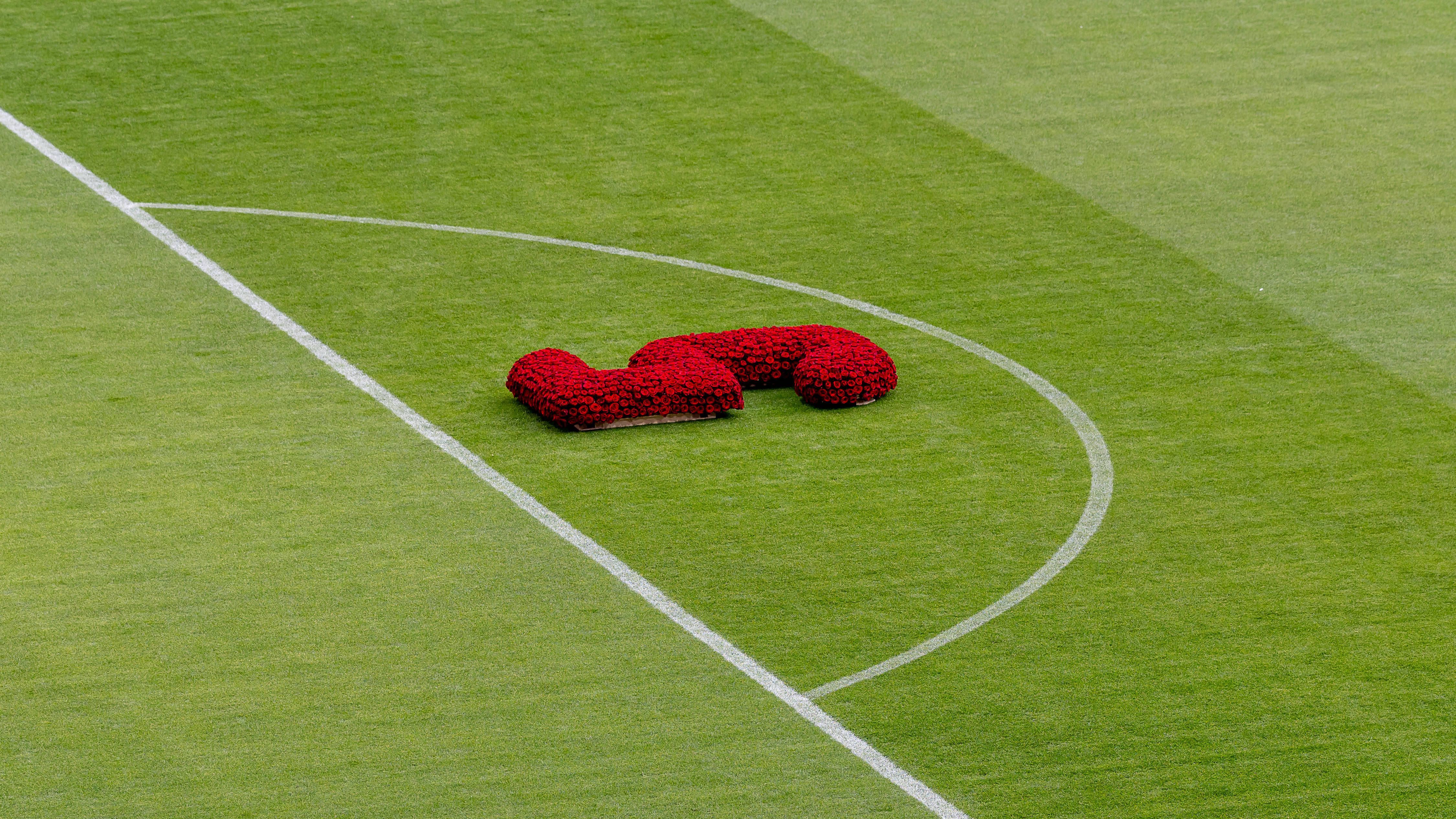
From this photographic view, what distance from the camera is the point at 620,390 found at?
18891 mm

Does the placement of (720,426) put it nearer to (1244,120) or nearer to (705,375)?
(705,375)

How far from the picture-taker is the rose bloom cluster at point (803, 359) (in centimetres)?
Answer: 1934

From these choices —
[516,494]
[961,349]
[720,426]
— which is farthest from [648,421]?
[961,349]

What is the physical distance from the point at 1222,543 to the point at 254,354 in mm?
8648

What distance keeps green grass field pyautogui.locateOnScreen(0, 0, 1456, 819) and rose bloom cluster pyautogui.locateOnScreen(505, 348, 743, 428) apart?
9.1 inches

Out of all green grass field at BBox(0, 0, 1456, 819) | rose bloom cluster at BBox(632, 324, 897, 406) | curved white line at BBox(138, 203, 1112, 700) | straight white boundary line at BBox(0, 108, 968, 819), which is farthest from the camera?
rose bloom cluster at BBox(632, 324, 897, 406)

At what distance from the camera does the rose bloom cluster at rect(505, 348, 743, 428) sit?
1877 cm

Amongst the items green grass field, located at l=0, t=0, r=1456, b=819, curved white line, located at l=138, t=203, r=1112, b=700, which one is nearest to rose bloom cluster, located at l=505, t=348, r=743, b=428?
green grass field, located at l=0, t=0, r=1456, b=819

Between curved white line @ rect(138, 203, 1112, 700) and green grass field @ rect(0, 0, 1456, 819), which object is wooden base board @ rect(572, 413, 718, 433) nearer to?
green grass field @ rect(0, 0, 1456, 819)

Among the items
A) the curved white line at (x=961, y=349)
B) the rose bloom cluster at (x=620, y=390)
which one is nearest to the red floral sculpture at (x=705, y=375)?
the rose bloom cluster at (x=620, y=390)

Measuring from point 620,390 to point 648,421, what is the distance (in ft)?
1.33

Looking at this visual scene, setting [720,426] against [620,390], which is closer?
[620,390]

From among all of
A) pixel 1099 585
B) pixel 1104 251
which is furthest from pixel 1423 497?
pixel 1104 251

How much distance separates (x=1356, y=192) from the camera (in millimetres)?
25578
